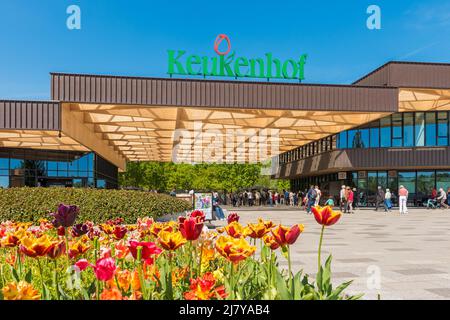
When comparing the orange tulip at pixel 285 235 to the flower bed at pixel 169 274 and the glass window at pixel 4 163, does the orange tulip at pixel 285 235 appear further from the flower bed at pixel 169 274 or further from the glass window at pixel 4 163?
the glass window at pixel 4 163

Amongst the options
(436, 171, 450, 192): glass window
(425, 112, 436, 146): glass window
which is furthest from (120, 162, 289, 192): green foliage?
(425, 112, 436, 146): glass window

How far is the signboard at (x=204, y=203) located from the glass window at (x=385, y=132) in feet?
88.4

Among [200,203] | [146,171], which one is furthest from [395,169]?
[146,171]

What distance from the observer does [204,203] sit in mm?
18734

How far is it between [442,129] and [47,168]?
1302 inches

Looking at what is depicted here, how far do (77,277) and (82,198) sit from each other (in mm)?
14249

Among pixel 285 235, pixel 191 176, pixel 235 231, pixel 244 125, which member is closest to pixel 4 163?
pixel 244 125

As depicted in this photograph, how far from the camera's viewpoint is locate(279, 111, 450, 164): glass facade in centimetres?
4112

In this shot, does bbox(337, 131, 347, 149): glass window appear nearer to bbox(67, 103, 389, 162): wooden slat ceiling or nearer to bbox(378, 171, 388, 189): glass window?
bbox(67, 103, 389, 162): wooden slat ceiling

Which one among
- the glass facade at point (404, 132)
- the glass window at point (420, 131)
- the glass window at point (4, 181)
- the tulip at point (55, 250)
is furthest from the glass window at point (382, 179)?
the tulip at point (55, 250)

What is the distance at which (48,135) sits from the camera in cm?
2684

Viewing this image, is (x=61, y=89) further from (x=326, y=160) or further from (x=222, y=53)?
(x=326, y=160)

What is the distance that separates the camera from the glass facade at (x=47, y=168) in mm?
33562

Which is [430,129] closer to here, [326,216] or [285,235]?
[326,216]
